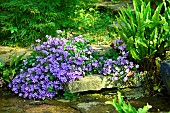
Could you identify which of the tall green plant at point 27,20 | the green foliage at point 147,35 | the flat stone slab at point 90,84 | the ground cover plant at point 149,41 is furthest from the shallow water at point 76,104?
the tall green plant at point 27,20

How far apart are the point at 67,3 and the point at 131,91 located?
2.24 metres

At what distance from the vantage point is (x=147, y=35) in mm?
5328

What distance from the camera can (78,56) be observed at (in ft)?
17.7

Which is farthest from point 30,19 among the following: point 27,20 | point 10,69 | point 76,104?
point 76,104

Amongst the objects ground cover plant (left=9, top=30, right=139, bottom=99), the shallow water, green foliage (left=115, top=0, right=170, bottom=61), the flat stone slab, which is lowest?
the shallow water

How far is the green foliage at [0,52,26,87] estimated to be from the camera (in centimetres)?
539

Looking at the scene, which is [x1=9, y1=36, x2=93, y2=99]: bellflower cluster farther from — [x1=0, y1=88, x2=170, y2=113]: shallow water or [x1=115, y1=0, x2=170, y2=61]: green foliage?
[x1=115, y1=0, x2=170, y2=61]: green foliage

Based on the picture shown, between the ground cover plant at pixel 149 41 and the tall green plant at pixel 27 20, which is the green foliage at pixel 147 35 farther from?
the tall green plant at pixel 27 20

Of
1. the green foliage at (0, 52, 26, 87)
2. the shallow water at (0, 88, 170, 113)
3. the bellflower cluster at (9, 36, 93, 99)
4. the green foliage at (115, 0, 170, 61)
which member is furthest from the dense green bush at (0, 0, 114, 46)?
the green foliage at (115, 0, 170, 61)

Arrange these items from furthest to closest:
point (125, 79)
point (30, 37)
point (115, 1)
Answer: point (115, 1), point (30, 37), point (125, 79)

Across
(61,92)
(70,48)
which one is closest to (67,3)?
(70,48)

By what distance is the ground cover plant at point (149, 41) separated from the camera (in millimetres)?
5164

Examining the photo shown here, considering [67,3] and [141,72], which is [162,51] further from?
[67,3]

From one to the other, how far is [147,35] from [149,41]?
121 mm
